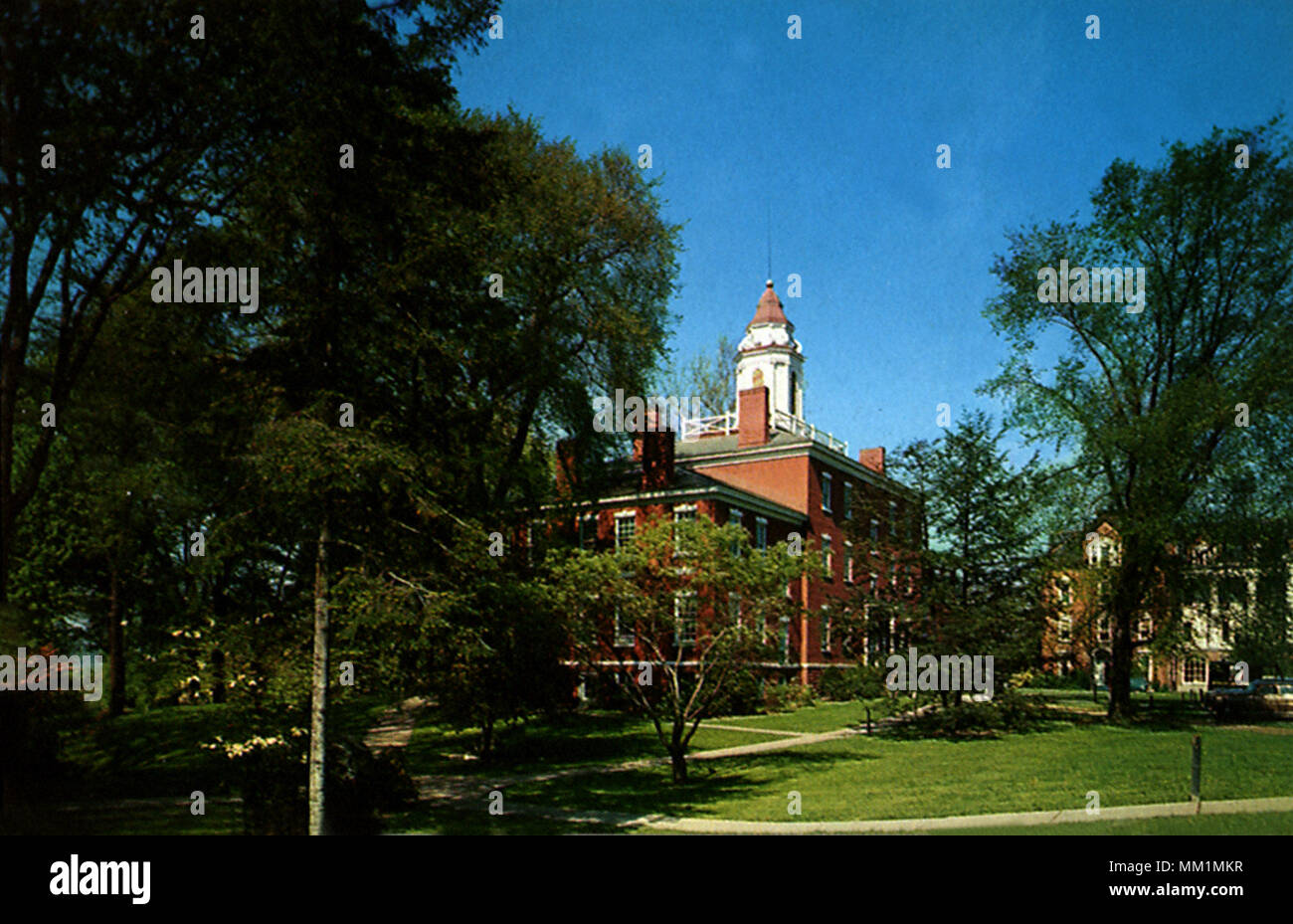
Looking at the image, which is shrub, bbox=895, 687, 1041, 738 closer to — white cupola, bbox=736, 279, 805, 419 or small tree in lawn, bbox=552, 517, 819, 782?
small tree in lawn, bbox=552, 517, 819, 782

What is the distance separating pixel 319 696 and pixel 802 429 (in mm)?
38376

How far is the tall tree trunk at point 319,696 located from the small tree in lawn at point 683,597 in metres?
8.74

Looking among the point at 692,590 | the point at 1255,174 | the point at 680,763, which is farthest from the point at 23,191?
the point at 1255,174

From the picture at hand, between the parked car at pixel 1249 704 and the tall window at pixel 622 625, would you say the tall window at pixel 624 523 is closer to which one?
the tall window at pixel 622 625

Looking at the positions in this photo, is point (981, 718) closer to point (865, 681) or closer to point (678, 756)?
point (865, 681)

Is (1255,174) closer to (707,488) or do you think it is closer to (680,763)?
(707,488)

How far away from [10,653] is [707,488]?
2720cm

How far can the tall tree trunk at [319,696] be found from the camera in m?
12.1

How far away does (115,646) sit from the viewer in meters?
23.4

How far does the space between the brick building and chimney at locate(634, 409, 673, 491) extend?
2.9 inches

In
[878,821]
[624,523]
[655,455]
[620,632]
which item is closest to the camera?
[878,821]

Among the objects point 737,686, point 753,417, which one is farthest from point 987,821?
point 753,417

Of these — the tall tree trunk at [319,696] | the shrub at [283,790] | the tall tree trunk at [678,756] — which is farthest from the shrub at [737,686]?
the tall tree trunk at [319,696]

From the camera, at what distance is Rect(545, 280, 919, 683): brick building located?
107ft
